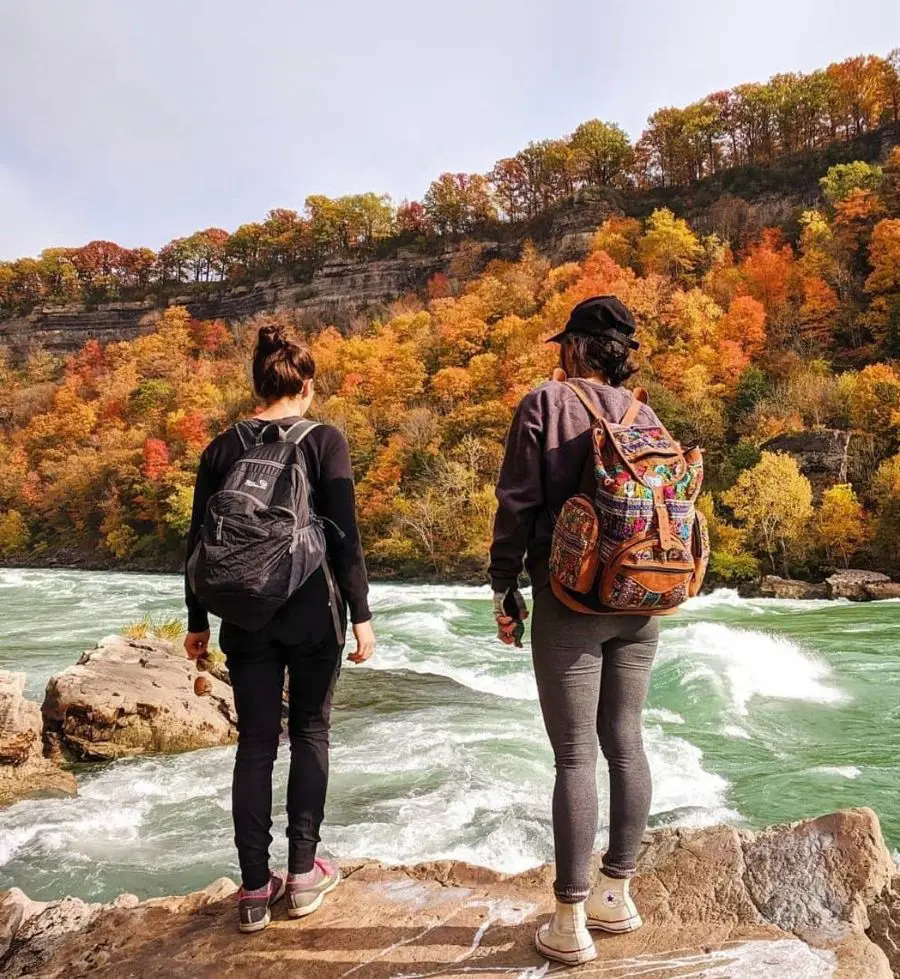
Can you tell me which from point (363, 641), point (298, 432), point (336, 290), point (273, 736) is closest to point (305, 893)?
point (273, 736)

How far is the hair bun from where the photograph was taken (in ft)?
7.70

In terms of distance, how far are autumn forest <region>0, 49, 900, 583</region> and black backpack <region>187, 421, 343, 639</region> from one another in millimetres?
20263

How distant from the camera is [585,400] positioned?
2.02 meters

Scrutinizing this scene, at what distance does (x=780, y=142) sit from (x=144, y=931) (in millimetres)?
61470

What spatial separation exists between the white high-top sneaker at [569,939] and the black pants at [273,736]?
819 millimetres

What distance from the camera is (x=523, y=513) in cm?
199

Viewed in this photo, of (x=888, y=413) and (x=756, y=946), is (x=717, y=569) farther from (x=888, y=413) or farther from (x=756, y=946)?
(x=756, y=946)

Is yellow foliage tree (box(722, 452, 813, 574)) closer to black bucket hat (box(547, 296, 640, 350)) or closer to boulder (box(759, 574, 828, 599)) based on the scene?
boulder (box(759, 574, 828, 599))

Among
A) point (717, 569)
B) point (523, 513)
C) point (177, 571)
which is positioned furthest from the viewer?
point (177, 571)

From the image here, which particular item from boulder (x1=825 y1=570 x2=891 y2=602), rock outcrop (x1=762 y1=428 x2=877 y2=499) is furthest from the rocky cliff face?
boulder (x1=825 y1=570 x2=891 y2=602)

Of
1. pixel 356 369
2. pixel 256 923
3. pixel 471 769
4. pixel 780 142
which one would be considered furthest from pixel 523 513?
pixel 780 142

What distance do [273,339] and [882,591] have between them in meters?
18.9

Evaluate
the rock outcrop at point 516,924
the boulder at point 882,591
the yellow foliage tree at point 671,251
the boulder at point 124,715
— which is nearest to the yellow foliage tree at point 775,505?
the boulder at point 882,591

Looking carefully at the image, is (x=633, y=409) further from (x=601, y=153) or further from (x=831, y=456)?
(x=601, y=153)
